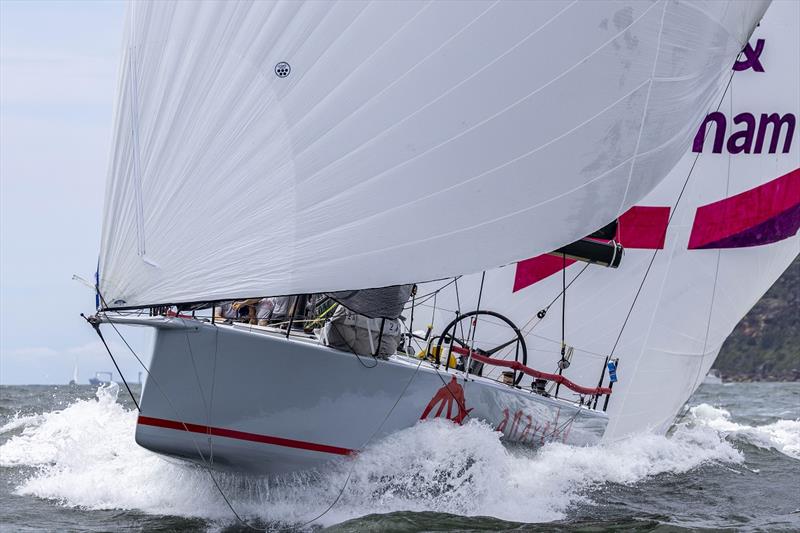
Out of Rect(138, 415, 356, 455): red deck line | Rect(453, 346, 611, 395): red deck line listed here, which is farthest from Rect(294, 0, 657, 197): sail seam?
Rect(453, 346, 611, 395): red deck line

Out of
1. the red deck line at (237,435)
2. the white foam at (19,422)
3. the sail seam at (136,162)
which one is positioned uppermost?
the sail seam at (136,162)

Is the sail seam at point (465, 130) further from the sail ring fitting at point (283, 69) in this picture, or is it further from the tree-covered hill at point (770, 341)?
the tree-covered hill at point (770, 341)

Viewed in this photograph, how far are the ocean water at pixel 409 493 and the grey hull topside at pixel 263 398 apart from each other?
18 centimetres

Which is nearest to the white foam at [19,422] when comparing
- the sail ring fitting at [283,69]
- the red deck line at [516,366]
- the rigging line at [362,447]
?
the red deck line at [516,366]

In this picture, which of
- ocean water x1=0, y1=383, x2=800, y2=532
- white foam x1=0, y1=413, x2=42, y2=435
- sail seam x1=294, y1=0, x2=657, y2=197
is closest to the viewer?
sail seam x1=294, y1=0, x2=657, y2=197

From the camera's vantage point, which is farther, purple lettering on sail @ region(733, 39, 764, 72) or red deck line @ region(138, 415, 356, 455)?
purple lettering on sail @ region(733, 39, 764, 72)

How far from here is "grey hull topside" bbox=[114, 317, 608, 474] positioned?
5457 millimetres

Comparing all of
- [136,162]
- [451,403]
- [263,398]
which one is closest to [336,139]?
[136,162]

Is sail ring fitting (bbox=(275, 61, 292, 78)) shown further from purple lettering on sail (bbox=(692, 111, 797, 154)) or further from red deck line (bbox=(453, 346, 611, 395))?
purple lettering on sail (bbox=(692, 111, 797, 154))

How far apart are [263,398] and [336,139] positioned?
1621 millimetres

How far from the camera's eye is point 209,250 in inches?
184

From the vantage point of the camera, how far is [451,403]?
654cm

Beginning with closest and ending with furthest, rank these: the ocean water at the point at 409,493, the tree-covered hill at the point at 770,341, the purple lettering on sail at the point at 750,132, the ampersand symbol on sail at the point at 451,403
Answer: the ocean water at the point at 409,493 → the ampersand symbol on sail at the point at 451,403 → the purple lettering on sail at the point at 750,132 → the tree-covered hill at the point at 770,341

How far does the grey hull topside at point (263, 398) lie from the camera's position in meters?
5.46
